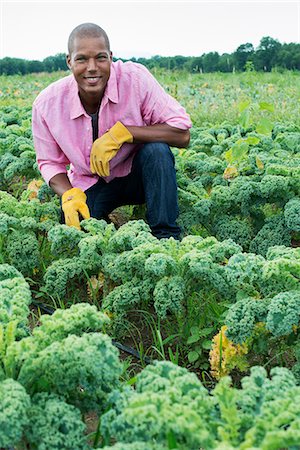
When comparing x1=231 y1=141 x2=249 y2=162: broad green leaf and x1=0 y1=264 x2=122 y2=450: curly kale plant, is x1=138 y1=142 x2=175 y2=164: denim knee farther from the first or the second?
x1=0 y1=264 x2=122 y2=450: curly kale plant

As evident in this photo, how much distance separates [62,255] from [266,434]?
7.65ft

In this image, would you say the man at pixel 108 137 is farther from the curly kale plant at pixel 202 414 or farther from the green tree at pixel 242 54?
the green tree at pixel 242 54

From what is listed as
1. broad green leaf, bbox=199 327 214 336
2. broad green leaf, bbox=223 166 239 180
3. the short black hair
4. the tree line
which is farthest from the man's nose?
the tree line

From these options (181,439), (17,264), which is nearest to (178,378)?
(181,439)

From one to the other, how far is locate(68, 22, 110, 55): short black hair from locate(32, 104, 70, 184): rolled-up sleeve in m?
0.58

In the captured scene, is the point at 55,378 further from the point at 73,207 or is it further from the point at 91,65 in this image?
the point at 91,65

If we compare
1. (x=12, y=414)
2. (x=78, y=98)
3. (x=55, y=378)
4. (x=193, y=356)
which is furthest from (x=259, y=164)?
(x=12, y=414)

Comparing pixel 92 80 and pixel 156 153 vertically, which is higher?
pixel 92 80

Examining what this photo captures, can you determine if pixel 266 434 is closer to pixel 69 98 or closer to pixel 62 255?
pixel 62 255

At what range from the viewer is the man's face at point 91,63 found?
387 centimetres

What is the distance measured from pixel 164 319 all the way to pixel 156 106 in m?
1.57

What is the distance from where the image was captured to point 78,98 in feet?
13.8

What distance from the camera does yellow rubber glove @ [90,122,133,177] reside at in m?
4.12

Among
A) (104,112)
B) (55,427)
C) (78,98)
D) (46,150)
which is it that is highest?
(78,98)
